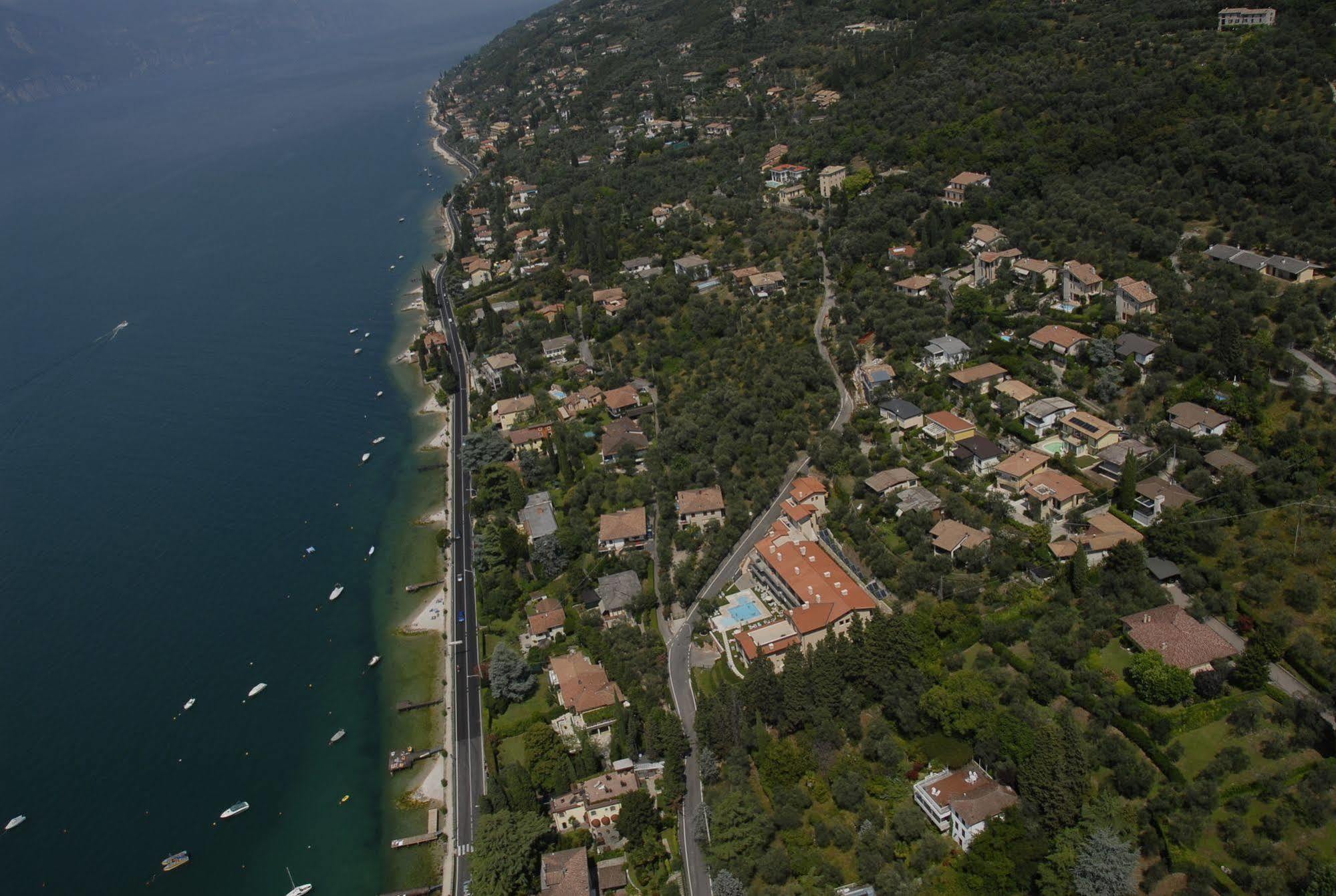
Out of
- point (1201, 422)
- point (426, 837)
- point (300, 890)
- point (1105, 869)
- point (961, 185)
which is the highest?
point (961, 185)

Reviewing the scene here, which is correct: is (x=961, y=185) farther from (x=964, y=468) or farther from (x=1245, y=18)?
(x=964, y=468)

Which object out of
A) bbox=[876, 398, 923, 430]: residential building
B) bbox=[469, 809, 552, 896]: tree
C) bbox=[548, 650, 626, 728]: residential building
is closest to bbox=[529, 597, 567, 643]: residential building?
bbox=[548, 650, 626, 728]: residential building

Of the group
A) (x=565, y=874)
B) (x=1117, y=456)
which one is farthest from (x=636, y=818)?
(x=1117, y=456)

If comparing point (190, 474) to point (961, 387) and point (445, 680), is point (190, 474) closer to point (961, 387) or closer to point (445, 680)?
point (445, 680)

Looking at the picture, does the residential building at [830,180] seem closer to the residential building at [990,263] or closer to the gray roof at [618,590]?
Answer: the residential building at [990,263]

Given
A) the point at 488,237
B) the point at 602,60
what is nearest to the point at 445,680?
the point at 488,237

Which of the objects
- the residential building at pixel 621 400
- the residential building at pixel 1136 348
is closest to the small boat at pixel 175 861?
the residential building at pixel 621 400
